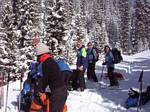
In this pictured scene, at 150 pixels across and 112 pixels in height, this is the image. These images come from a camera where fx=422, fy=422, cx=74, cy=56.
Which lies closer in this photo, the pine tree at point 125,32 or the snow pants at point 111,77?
the snow pants at point 111,77

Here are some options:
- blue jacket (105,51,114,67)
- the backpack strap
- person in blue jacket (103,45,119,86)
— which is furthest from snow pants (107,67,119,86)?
the backpack strap

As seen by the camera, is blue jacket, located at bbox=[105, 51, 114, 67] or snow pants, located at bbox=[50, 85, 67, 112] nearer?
snow pants, located at bbox=[50, 85, 67, 112]

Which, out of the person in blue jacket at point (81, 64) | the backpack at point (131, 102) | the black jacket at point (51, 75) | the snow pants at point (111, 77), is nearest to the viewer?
the black jacket at point (51, 75)

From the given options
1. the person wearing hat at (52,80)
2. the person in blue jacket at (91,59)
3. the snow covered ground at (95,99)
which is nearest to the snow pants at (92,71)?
the person in blue jacket at (91,59)

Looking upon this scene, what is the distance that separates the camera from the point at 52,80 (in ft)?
27.2

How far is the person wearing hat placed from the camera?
27.0ft

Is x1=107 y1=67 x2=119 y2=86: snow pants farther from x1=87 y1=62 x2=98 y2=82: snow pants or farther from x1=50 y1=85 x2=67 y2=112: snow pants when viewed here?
x1=50 y1=85 x2=67 y2=112: snow pants

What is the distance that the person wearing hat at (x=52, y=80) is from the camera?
8.23m

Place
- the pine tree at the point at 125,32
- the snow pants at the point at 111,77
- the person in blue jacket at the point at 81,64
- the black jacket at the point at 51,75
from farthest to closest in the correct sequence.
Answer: the pine tree at the point at 125,32 < the snow pants at the point at 111,77 < the person in blue jacket at the point at 81,64 < the black jacket at the point at 51,75

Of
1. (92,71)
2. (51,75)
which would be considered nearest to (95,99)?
(92,71)

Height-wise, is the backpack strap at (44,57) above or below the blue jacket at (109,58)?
above

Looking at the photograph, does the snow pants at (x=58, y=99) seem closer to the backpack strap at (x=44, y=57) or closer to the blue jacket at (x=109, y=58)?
the backpack strap at (x=44, y=57)

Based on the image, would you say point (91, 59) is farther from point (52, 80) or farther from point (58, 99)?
point (52, 80)

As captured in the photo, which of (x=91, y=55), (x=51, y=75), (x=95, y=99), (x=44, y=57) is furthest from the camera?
(x=91, y=55)
